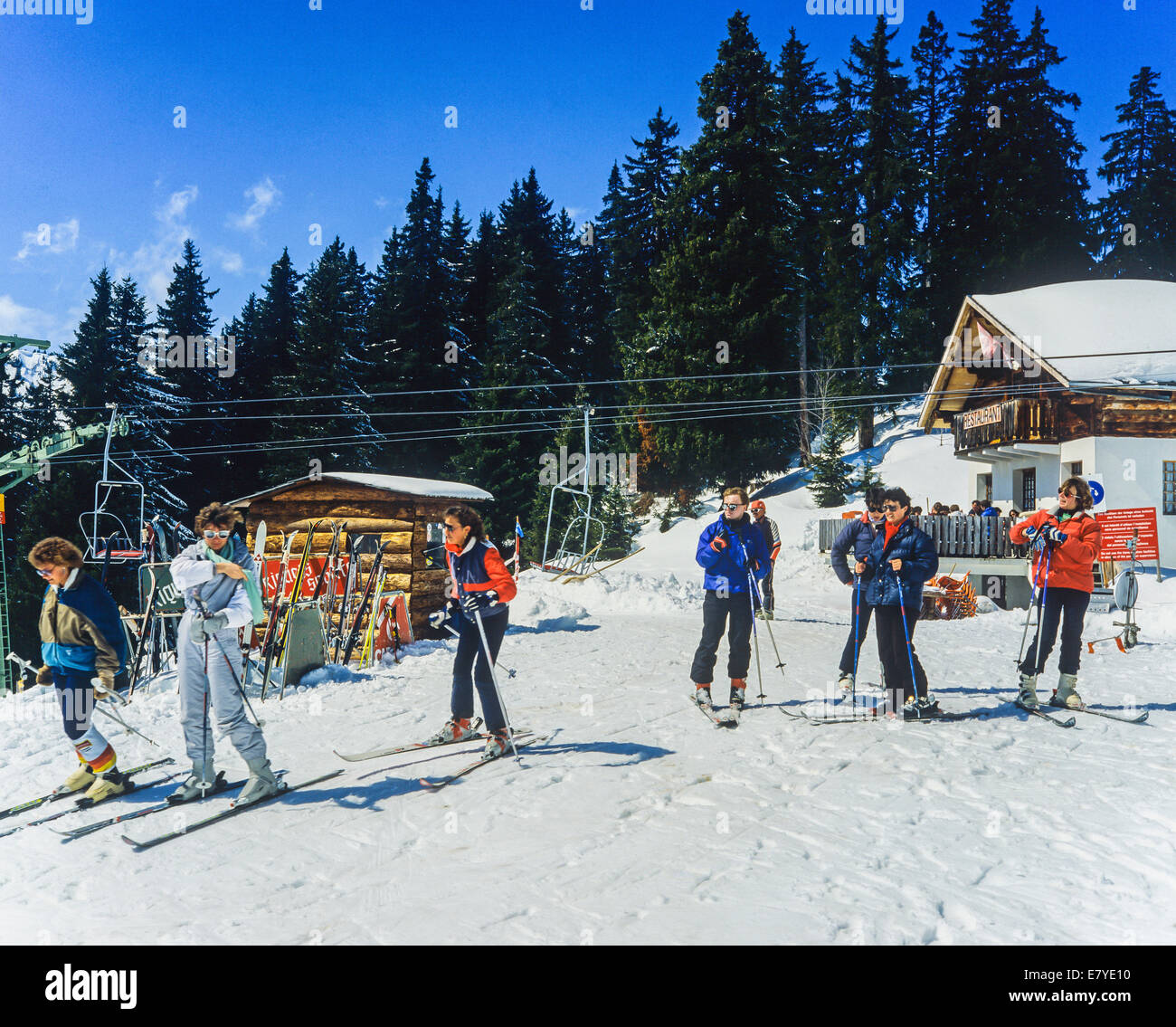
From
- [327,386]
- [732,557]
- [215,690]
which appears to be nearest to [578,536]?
[327,386]

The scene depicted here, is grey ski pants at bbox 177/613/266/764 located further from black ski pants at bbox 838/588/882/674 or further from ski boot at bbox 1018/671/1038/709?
ski boot at bbox 1018/671/1038/709

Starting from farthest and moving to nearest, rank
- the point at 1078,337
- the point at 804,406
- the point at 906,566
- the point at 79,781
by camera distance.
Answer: the point at 804,406
the point at 1078,337
the point at 906,566
the point at 79,781

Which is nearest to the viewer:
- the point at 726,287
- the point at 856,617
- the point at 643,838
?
the point at 643,838

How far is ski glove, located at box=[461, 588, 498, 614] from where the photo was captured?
20.9ft

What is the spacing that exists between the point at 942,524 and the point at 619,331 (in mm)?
27591

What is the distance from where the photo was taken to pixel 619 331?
46969 mm

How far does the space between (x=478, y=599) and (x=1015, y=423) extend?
23877 mm

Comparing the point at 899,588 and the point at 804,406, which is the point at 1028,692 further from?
the point at 804,406

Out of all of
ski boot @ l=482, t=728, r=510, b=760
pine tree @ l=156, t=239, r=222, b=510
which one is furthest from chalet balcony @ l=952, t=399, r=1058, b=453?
pine tree @ l=156, t=239, r=222, b=510

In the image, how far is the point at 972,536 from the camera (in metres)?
22.5

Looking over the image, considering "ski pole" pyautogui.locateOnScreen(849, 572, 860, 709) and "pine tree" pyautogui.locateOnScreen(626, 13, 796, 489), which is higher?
"pine tree" pyautogui.locateOnScreen(626, 13, 796, 489)

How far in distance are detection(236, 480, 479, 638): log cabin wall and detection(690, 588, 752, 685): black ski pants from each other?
255 inches

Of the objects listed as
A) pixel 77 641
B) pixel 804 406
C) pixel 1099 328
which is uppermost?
pixel 1099 328

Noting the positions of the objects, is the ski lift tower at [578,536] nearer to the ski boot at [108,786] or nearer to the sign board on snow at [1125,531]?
the sign board on snow at [1125,531]
